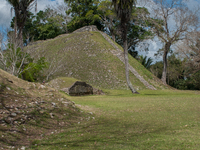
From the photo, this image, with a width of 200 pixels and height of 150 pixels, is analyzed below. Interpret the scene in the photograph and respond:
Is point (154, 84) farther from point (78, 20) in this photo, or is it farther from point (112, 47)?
point (78, 20)

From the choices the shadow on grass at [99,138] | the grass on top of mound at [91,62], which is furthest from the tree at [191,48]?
the shadow on grass at [99,138]

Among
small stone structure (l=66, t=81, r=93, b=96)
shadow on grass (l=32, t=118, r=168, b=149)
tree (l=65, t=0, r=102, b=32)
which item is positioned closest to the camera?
shadow on grass (l=32, t=118, r=168, b=149)

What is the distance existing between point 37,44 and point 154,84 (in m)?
34.2

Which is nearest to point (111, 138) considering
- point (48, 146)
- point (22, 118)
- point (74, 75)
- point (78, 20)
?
point (48, 146)

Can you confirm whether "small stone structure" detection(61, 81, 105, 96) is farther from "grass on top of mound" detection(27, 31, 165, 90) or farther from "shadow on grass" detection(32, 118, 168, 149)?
"shadow on grass" detection(32, 118, 168, 149)

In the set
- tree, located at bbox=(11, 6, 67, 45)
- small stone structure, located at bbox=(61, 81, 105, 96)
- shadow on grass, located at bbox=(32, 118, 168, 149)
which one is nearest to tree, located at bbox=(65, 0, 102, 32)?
tree, located at bbox=(11, 6, 67, 45)

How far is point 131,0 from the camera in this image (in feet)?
61.0

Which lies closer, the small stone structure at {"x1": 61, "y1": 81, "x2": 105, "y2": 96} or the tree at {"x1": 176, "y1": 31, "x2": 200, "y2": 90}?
the small stone structure at {"x1": 61, "y1": 81, "x2": 105, "y2": 96}

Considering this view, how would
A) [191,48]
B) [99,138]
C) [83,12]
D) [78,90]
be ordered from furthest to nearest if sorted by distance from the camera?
[83,12], [191,48], [78,90], [99,138]

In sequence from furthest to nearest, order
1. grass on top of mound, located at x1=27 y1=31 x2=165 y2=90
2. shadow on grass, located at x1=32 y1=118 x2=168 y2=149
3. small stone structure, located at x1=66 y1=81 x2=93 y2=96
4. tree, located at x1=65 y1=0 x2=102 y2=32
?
tree, located at x1=65 y1=0 x2=102 y2=32 < grass on top of mound, located at x1=27 y1=31 x2=165 y2=90 < small stone structure, located at x1=66 y1=81 x2=93 y2=96 < shadow on grass, located at x1=32 y1=118 x2=168 y2=149

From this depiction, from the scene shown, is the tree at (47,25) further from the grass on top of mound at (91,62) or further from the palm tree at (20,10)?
the palm tree at (20,10)

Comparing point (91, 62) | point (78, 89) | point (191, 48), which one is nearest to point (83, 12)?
point (91, 62)

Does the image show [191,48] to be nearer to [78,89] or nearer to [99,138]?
[78,89]

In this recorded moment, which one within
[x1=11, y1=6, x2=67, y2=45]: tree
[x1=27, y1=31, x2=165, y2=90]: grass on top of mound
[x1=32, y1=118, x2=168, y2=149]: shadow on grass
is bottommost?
[x1=32, y1=118, x2=168, y2=149]: shadow on grass
